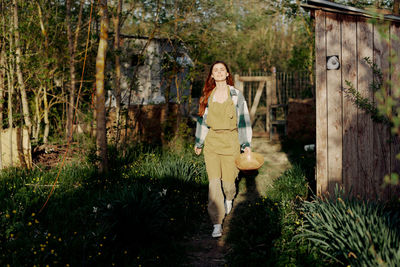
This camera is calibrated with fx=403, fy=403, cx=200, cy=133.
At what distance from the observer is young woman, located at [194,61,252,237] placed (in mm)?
4973

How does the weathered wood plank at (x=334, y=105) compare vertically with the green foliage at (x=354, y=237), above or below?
above

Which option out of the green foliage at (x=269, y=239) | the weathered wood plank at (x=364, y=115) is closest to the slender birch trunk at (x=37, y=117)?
the green foliage at (x=269, y=239)

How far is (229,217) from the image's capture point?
18.7ft

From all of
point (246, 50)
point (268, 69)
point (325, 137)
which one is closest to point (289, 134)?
point (325, 137)

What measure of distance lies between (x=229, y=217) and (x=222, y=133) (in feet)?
4.55

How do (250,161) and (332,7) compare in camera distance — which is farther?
(332,7)

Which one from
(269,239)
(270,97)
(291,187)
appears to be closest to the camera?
(269,239)

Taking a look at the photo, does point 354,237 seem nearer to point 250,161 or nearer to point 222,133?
point 250,161

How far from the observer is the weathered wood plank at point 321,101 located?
502cm

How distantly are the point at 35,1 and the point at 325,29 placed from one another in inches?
239

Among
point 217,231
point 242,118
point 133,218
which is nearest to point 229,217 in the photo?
point 217,231

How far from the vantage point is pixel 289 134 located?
11.2 m

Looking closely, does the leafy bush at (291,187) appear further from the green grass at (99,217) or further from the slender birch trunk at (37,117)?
the slender birch trunk at (37,117)

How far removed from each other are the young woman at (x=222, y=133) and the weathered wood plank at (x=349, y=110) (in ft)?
4.03
